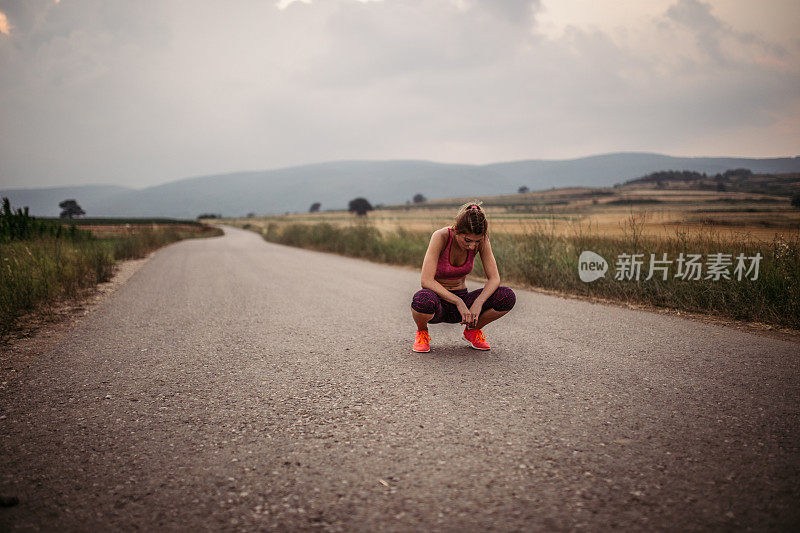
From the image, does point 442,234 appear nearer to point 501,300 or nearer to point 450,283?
point 450,283

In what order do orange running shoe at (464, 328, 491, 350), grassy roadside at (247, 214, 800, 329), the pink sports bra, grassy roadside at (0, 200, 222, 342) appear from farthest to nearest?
grassy roadside at (0, 200, 222, 342)
grassy roadside at (247, 214, 800, 329)
orange running shoe at (464, 328, 491, 350)
the pink sports bra

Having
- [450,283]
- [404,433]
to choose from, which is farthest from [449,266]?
[404,433]

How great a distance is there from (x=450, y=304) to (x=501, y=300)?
1.63ft

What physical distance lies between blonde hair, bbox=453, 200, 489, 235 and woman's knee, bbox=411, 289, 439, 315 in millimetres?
688

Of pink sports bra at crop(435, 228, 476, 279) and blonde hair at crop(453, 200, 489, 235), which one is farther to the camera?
pink sports bra at crop(435, 228, 476, 279)

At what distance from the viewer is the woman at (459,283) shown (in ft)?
12.5

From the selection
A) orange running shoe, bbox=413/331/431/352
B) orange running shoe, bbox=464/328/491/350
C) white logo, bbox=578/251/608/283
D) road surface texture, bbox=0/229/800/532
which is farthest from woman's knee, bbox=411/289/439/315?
white logo, bbox=578/251/608/283

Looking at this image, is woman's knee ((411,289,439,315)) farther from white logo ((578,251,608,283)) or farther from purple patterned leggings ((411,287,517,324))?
white logo ((578,251,608,283))

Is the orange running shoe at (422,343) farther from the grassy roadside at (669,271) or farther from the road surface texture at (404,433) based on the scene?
the grassy roadside at (669,271)

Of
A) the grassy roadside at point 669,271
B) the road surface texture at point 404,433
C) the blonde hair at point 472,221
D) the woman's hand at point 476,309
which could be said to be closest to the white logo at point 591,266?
the grassy roadside at point 669,271

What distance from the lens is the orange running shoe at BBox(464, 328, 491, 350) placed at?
438 centimetres

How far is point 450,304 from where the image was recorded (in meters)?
4.27

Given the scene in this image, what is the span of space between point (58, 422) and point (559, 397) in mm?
3392

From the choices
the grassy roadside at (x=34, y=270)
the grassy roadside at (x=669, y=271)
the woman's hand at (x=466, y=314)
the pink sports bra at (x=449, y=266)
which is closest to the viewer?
the woman's hand at (x=466, y=314)
